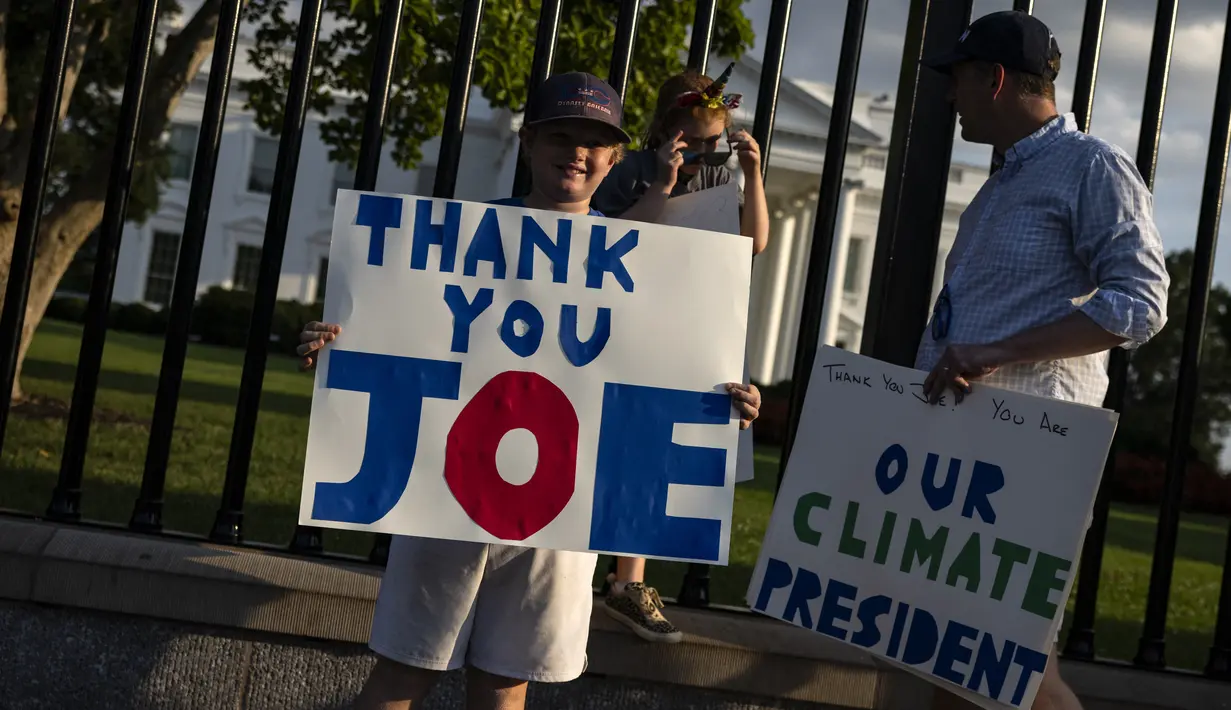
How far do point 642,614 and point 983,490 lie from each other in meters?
0.98

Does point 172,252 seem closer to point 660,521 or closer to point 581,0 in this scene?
point 581,0

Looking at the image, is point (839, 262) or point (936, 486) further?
point (839, 262)

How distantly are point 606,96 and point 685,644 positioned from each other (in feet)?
4.66

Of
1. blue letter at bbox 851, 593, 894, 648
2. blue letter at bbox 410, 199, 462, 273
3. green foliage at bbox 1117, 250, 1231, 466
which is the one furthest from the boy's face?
green foliage at bbox 1117, 250, 1231, 466

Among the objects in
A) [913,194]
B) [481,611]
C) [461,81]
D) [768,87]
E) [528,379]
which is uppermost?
[768,87]

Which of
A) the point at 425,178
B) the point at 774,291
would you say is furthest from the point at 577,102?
the point at 425,178

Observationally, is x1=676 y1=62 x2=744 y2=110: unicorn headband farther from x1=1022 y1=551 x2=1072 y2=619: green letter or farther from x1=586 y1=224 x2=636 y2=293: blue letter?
x1=1022 y1=551 x2=1072 y2=619: green letter

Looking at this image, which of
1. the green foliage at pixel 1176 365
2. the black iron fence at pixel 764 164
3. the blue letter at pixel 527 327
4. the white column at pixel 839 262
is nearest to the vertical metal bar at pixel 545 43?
the black iron fence at pixel 764 164

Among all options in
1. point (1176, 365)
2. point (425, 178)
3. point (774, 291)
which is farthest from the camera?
point (425, 178)

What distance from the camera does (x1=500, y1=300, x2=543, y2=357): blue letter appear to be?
8.66 feet

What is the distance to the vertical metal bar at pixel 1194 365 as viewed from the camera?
344cm

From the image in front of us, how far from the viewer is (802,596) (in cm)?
289

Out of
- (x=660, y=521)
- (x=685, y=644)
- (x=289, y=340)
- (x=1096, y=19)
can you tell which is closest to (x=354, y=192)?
(x=660, y=521)

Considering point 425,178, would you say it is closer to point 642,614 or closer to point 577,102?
point 642,614
